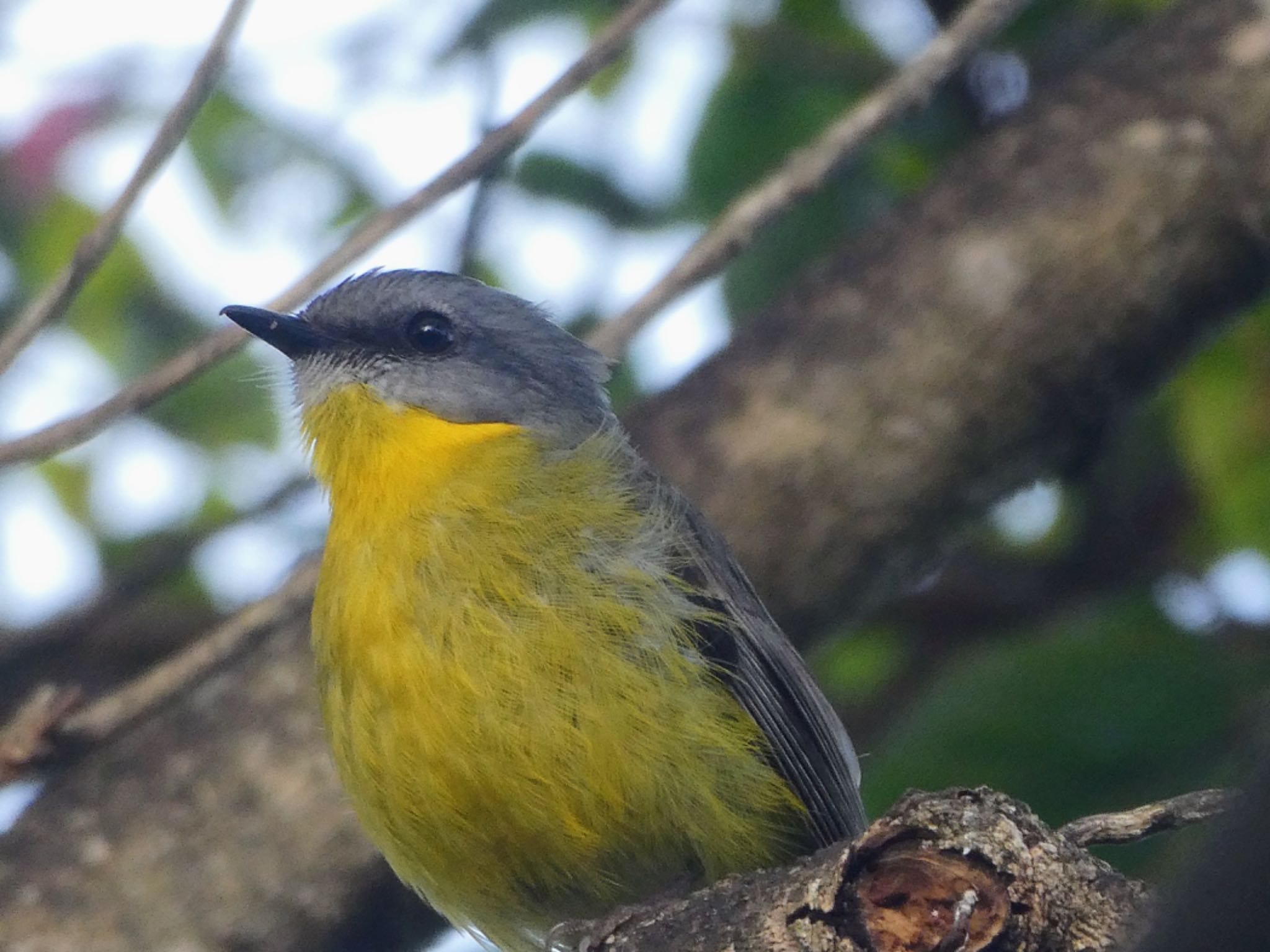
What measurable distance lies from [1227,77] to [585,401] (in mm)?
2396

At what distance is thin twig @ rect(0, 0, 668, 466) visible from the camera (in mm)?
3477

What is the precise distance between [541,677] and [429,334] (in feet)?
4.63

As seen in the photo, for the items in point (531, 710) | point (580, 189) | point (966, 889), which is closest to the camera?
point (966, 889)

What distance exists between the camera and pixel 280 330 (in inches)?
171

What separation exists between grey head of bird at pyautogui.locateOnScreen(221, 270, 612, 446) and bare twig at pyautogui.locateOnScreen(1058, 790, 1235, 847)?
2.02 m

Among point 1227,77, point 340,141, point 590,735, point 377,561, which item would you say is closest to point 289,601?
point 377,561

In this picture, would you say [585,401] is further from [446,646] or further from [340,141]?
[340,141]

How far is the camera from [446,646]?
11.4 feet

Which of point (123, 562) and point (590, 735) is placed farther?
point (123, 562)

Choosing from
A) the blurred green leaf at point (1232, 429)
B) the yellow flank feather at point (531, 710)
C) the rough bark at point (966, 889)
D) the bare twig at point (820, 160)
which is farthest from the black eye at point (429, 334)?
the rough bark at point (966, 889)

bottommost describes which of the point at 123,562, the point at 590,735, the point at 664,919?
the point at 664,919

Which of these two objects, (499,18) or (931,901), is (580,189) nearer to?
(499,18)

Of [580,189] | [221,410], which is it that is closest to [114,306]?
[221,410]

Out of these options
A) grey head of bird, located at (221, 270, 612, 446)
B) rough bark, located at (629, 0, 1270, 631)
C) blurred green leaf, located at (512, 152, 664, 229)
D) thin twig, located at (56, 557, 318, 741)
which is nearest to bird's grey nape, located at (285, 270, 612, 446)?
grey head of bird, located at (221, 270, 612, 446)
